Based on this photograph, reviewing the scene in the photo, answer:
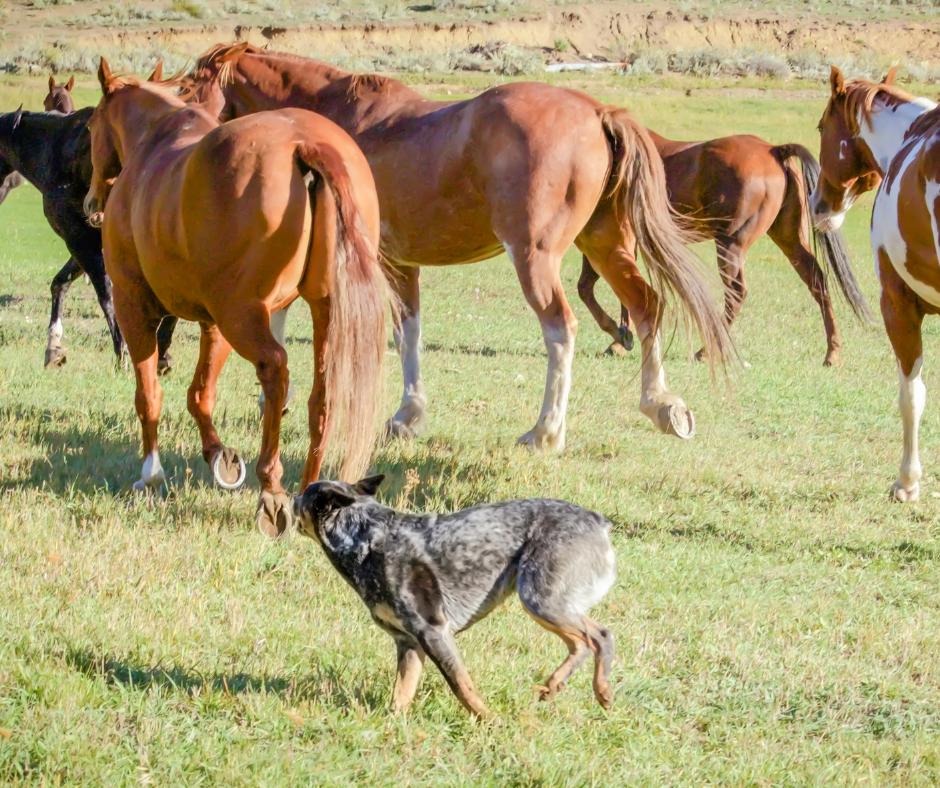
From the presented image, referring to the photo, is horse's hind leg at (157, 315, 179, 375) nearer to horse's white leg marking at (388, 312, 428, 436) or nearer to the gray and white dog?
horse's white leg marking at (388, 312, 428, 436)

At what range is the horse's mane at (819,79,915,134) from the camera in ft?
22.3

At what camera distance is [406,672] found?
338cm

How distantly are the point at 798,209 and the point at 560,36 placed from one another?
50316 mm

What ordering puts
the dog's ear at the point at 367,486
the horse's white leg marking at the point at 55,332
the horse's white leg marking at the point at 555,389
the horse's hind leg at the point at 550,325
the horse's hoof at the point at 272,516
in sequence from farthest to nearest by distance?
the horse's white leg marking at the point at 55,332, the horse's white leg marking at the point at 555,389, the horse's hind leg at the point at 550,325, the horse's hoof at the point at 272,516, the dog's ear at the point at 367,486

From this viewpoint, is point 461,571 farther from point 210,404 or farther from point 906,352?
point 906,352

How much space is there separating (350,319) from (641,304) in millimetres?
2939

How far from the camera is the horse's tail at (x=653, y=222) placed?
664cm

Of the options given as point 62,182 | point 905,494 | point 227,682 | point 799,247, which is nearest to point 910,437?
point 905,494

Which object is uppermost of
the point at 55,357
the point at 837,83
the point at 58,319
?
the point at 837,83

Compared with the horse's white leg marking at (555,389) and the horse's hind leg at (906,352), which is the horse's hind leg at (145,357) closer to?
the horse's white leg marking at (555,389)

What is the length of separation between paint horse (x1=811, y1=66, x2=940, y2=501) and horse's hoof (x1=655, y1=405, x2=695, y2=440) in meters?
1.28

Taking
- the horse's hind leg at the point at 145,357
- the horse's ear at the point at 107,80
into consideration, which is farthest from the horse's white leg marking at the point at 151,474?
the horse's ear at the point at 107,80

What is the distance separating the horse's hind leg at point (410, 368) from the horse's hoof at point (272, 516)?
2.33 metres

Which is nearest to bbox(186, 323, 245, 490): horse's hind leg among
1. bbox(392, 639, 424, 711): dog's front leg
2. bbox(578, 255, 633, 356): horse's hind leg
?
bbox(392, 639, 424, 711): dog's front leg
